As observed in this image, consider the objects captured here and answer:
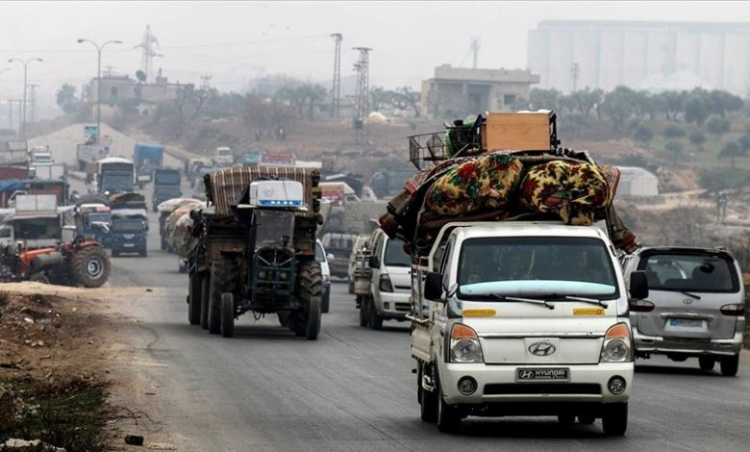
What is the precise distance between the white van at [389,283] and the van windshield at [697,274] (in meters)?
9.45

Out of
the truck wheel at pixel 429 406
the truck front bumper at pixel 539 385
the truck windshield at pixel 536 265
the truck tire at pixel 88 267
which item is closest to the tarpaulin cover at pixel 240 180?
the truck wheel at pixel 429 406

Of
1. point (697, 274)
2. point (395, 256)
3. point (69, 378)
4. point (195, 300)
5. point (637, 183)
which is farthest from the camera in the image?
point (637, 183)

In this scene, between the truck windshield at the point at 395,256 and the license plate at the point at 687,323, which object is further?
the truck windshield at the point at 395,256

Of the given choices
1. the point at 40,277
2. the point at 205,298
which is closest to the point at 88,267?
the point at 40,277

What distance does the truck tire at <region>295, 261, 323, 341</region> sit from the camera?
30.4 metres

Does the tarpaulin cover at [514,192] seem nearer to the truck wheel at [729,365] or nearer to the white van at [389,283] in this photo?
the truck wheel at [729,365]

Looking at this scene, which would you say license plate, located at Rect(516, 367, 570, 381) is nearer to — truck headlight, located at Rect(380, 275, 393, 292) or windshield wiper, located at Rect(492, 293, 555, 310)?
windshield wiper, located at Rect(492, 293, 555, 310)

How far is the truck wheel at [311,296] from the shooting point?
3036 centimetres

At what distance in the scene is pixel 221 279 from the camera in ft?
101

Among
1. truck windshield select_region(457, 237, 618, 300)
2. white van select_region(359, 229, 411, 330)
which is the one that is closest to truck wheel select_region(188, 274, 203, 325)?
white van select_region(359, 229, 411, 330)

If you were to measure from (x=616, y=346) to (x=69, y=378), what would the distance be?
923cm

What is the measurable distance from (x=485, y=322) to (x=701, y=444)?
225 cm

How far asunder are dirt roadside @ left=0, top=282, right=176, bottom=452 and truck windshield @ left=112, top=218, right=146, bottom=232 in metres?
35.4

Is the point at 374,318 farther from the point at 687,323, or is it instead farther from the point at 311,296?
the point at 687,323
